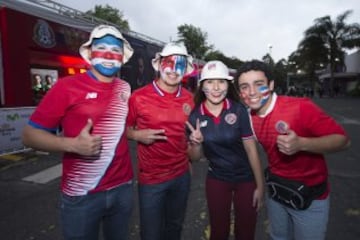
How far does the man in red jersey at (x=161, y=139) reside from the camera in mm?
2855

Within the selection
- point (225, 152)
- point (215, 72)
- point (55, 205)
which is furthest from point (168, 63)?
point (55, 205)

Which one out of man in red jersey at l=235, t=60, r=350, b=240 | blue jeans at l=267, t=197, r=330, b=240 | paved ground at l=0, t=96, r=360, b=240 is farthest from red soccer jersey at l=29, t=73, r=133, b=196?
paved ground at l=0, t=96, r=360, b=240

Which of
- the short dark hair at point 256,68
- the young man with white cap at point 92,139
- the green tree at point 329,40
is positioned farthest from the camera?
the green tree at point 329,40

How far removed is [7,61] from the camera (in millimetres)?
8086

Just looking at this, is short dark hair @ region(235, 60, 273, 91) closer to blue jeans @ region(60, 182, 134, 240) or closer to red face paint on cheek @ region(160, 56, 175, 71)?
red face paint on cheek @ region(160, 56, 175, 71)

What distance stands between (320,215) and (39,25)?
8.68m

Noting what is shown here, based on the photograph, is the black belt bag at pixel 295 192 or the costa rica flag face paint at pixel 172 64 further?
the costa rica flag face paint at pixel 172 64

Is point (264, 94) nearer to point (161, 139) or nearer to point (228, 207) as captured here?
point (161, 139)

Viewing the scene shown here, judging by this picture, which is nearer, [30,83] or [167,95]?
[167,95]

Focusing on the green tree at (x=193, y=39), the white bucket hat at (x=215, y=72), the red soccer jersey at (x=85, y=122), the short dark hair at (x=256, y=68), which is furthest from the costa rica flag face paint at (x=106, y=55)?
the green tree at (x=193, y=39)

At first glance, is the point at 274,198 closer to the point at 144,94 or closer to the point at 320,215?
the point at 320,215

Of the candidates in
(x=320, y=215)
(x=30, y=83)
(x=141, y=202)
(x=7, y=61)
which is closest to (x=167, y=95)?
(x=141, y=202)

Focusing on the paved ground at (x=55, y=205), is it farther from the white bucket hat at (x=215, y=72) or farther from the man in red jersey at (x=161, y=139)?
the white bucket hat at (x=215, y=72)

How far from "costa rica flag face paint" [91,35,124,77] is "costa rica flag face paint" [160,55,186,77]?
1.98 feet
